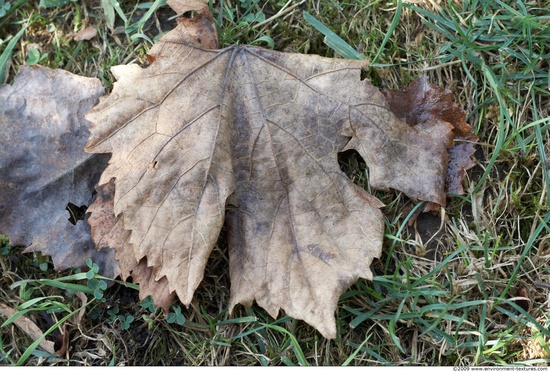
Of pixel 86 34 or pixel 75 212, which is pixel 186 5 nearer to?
pixel 86 34

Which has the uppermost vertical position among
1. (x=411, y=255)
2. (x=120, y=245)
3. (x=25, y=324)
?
(x=120, y=245)

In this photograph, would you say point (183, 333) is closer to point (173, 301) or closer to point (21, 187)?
point (173, 301)

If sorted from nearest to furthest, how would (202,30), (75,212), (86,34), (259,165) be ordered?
1. (259,165)
2. (202,30)
3. (75,212)
4. (86,34)

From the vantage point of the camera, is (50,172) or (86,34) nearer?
(50,172)

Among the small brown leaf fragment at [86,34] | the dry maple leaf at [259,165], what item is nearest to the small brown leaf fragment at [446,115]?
the dry maple leaf at [259,165]

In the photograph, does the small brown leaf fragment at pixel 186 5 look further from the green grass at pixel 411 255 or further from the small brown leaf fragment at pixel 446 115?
the small brown leaf fragment at pixel 446 115

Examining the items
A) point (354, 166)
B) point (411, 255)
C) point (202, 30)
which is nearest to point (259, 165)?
point (354, 166)

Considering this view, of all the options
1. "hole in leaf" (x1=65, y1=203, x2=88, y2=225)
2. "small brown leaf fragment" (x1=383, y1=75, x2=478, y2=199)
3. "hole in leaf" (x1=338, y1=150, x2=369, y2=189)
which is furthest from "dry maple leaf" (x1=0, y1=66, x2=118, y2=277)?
"small brown leaf fragment" (x1=383, y1=75, x2=478, y2=199)
